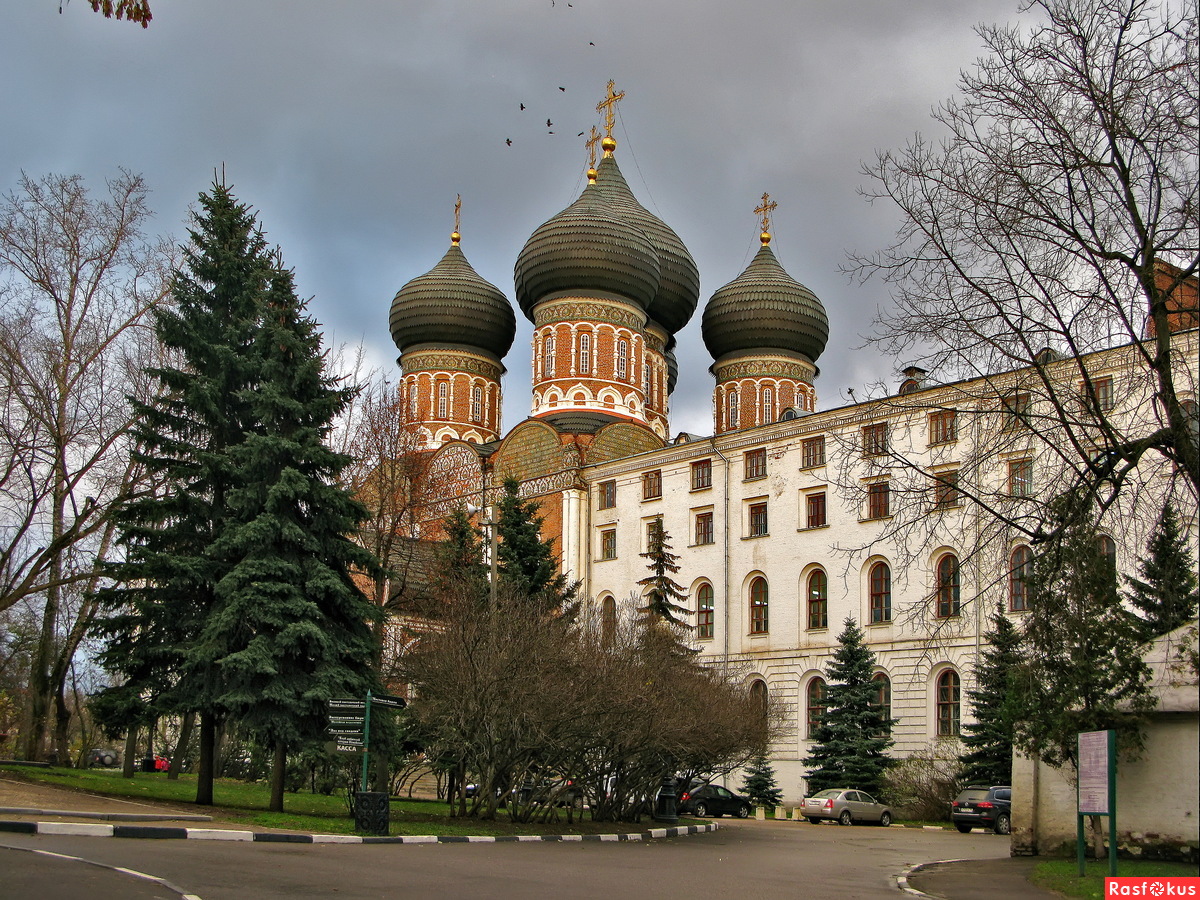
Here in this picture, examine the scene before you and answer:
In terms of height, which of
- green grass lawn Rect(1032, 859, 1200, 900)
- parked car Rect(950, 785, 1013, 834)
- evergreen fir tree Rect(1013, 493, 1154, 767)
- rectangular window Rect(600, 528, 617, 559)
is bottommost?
parked car Rect(950, 785, 1013, 834)

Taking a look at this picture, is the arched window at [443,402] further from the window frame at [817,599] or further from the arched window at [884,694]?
the arched window at [884,694]

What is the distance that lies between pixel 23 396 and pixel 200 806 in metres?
7.89

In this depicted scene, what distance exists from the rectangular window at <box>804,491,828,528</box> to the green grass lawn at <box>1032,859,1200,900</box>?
23.8m

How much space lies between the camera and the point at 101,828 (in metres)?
14.3

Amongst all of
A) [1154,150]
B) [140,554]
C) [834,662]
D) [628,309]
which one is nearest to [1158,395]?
[1154,150]

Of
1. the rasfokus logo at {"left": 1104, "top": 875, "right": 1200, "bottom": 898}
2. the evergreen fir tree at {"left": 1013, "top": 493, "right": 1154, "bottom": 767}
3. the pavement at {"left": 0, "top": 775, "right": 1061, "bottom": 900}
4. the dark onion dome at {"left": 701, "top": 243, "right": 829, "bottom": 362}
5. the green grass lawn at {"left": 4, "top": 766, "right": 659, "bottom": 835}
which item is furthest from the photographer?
the dark onion dome at {"left": 701, "top": 243, "right": 829, "bottom": 362}

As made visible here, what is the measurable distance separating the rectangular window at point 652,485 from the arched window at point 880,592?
335 inches

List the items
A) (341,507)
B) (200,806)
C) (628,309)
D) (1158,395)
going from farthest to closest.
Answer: (628,309) < (341,507) < (200,806) < (1158,395)

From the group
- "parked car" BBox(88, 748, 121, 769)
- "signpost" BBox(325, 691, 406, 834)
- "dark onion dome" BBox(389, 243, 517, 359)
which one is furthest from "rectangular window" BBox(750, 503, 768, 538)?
"parked car" BBox(88, 748, 121, 769)

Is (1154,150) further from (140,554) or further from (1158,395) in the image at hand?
(140,554)

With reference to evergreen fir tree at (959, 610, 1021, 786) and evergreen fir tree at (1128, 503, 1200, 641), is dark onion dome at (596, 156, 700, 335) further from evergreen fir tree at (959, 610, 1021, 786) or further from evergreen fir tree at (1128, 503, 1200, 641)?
evergreen fir tree at (1128, 503, 1200, 641)

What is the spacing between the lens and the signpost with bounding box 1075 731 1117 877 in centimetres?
1240

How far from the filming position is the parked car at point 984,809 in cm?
2634

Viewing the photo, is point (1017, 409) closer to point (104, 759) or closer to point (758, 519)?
point (758, 519)
